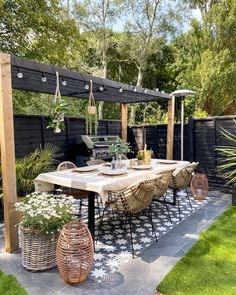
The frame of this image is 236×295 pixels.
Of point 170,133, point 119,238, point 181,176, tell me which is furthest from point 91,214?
point 170,133

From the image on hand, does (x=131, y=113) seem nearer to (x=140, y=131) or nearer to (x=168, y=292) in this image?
(x=140, y=131)

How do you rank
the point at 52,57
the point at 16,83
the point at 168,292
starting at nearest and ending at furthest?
the point at 168,292 < the point at 16,83 < the point at 52,57

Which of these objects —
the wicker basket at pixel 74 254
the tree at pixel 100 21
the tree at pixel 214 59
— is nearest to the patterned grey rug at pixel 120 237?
the wicker basket at pixel 74 254

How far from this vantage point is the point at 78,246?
91.6 inches

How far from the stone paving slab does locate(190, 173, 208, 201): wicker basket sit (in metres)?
1.61

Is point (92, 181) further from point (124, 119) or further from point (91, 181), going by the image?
point (124, 119)

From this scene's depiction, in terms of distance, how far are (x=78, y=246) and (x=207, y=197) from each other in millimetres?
3596

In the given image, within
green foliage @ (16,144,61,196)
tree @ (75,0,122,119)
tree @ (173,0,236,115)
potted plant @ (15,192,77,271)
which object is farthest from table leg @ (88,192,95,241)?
tree @ (75,0,122,119)

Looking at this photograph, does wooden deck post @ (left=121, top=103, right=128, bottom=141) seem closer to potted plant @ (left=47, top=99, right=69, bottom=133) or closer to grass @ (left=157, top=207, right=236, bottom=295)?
potted plant @ (left=47, top=99, right=69, bottom=133)

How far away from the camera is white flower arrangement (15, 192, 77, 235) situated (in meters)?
2.53

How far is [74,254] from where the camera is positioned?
2.30 metres

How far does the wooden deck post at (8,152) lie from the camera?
285cm

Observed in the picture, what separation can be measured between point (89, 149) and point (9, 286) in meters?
4.00

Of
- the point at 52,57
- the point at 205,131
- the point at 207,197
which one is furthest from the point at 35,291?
the point at 52,57
